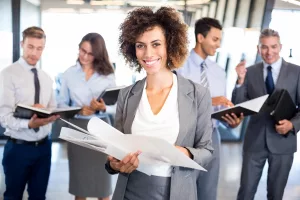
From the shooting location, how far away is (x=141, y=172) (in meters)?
1.89

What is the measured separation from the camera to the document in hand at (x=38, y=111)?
9.70 feet

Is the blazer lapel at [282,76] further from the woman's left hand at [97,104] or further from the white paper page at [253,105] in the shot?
the woman's left hand at [97,104]

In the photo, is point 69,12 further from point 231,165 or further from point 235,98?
point 235,98

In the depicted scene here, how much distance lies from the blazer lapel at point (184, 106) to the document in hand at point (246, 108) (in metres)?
1.06

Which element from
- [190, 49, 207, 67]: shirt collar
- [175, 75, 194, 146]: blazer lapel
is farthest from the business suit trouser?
[175, 75, 194, 146]: blazer lapel

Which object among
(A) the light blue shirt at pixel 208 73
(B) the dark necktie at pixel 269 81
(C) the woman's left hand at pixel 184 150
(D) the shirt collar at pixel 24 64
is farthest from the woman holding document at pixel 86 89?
(C) the woman's left hand at pixel 184 150

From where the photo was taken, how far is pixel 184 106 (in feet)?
6.23

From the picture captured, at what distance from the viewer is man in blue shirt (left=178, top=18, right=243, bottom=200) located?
3.15 meters

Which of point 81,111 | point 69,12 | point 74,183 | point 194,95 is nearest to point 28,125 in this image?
point 81,111

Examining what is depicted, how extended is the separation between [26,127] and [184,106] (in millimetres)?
1666

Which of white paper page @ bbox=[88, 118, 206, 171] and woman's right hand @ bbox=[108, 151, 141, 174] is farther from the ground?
→ white paper page @ bbox=[88, 118, 206, 171]

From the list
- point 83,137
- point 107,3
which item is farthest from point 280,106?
point 107,3

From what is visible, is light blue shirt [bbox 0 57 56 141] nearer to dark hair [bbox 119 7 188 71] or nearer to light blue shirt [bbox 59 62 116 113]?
light blue shirt [bbox 59 62 116 113]

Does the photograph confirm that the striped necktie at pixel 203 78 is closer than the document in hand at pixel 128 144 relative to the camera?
No
